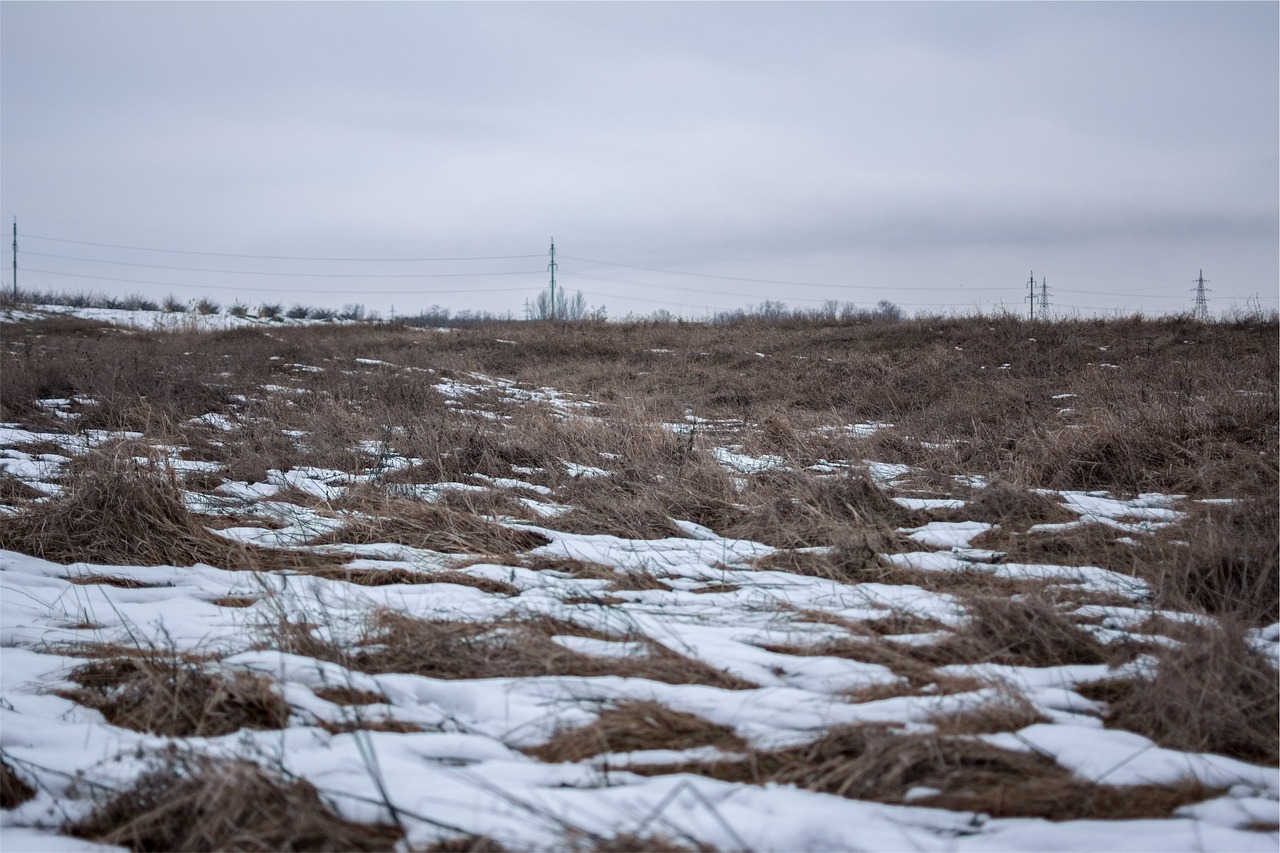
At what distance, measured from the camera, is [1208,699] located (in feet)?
6.59

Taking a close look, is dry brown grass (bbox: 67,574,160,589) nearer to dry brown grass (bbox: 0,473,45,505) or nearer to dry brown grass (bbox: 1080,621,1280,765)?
dry brown grass (bbox: 0,473,45,505)

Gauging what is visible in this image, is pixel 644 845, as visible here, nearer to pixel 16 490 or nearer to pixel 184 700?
pixel 184 700

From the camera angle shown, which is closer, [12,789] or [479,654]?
[12,789]

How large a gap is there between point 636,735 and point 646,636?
0.59 m

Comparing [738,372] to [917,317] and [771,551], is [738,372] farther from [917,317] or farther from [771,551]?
[771,551]

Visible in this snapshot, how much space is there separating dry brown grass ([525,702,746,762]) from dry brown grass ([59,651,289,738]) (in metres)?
0.80

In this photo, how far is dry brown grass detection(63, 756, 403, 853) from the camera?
166cm

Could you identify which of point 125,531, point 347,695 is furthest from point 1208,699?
point 125,531

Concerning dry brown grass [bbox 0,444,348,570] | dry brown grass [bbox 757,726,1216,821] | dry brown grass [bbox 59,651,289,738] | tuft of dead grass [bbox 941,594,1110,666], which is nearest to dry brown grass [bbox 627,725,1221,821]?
dry brown grass [bbox 757,726,1216,821]

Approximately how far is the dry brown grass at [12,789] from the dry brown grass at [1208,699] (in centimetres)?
285

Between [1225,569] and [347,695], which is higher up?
[1225,569]

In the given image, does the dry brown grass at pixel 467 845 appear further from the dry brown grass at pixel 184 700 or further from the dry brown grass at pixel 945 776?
the dry brown grass at pixel 184 700

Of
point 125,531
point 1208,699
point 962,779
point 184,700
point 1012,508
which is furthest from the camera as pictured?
point 1012,508

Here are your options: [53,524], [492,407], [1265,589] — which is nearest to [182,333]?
[492,407]
